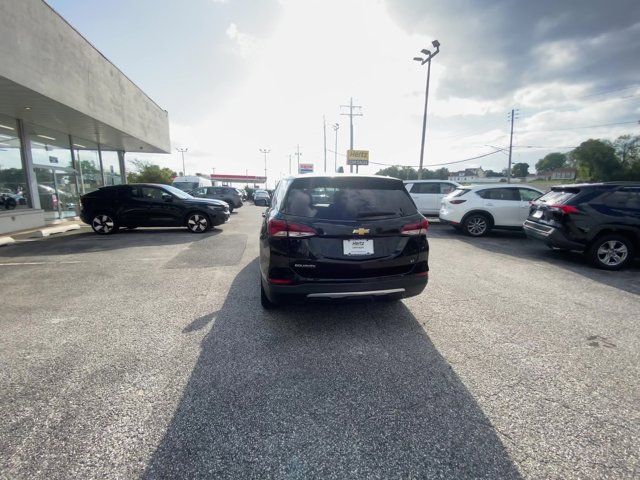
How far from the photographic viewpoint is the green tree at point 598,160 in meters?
56.5

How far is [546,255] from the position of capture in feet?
22.9

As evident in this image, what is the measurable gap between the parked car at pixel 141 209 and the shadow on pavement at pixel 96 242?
34 cm

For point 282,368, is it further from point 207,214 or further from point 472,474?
point 207,214

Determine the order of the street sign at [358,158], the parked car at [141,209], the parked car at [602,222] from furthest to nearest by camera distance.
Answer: the street sign at [358,158], the parked car at [141,209], the parked car at [602,222]

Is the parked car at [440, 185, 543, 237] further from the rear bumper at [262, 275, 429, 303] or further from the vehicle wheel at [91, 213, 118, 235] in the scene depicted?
the vehicle wheel at [91, 213, 118, 235]

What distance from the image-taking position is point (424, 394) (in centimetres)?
226

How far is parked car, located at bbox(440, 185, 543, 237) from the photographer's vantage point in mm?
9016

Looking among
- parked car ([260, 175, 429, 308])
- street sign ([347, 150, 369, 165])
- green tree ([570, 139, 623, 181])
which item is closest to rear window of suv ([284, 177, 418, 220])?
parked car ([260, 175, 429, 308])

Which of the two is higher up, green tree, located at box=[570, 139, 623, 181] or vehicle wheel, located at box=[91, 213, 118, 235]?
green tree, located at box=[570, 139, 623, 181]

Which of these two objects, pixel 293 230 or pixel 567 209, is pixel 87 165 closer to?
pixel 293 230

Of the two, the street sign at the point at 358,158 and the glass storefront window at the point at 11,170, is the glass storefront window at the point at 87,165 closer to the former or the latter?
the glass storefront window at the point at 11,170

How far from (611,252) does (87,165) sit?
69.8 feet

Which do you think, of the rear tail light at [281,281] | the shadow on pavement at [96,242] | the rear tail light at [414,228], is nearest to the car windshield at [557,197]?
the rear tail light at [414,228]

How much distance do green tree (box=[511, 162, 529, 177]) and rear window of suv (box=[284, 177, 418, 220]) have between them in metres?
126
